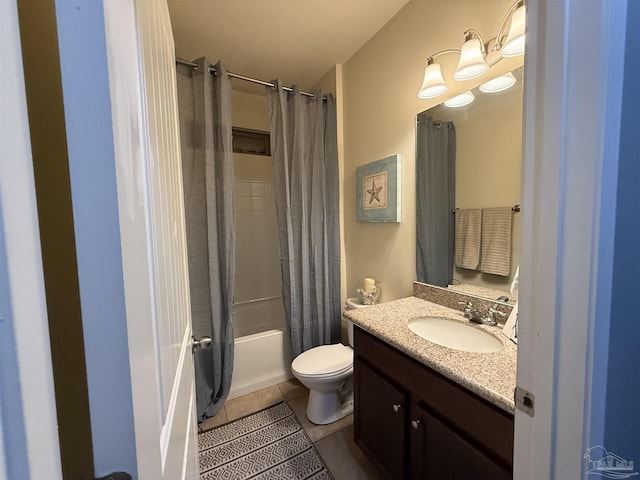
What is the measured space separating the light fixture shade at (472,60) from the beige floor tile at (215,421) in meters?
2.41

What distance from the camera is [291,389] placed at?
205cm

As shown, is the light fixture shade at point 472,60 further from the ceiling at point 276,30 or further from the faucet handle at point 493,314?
the faucet handle at point 493,314

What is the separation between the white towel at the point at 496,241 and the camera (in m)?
1.24

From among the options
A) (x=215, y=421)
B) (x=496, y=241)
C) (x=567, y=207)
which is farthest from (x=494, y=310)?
(x=215, y=421)

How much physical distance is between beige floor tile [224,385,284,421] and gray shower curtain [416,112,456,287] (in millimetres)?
1383

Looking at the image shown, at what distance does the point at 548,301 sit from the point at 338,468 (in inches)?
56.4

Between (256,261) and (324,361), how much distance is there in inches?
57.1

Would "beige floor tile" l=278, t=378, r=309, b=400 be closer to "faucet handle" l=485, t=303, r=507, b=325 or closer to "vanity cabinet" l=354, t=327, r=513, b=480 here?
"vanity cabinet" l=354, t=327, r=513, b=480

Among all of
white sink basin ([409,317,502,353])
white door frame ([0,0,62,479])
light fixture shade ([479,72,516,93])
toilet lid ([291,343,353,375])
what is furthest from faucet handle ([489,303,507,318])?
white door frame ([0,0,62,479])

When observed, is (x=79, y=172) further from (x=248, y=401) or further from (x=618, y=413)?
(x=248, y=401)

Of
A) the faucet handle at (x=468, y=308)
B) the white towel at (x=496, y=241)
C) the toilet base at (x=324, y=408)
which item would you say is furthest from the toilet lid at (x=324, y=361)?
the white towel at (x=496, y=241)

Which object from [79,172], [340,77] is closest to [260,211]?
[340,77]

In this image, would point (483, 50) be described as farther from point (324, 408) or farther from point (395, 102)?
point (324, 408)

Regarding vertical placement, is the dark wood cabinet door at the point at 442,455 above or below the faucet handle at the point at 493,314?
below
